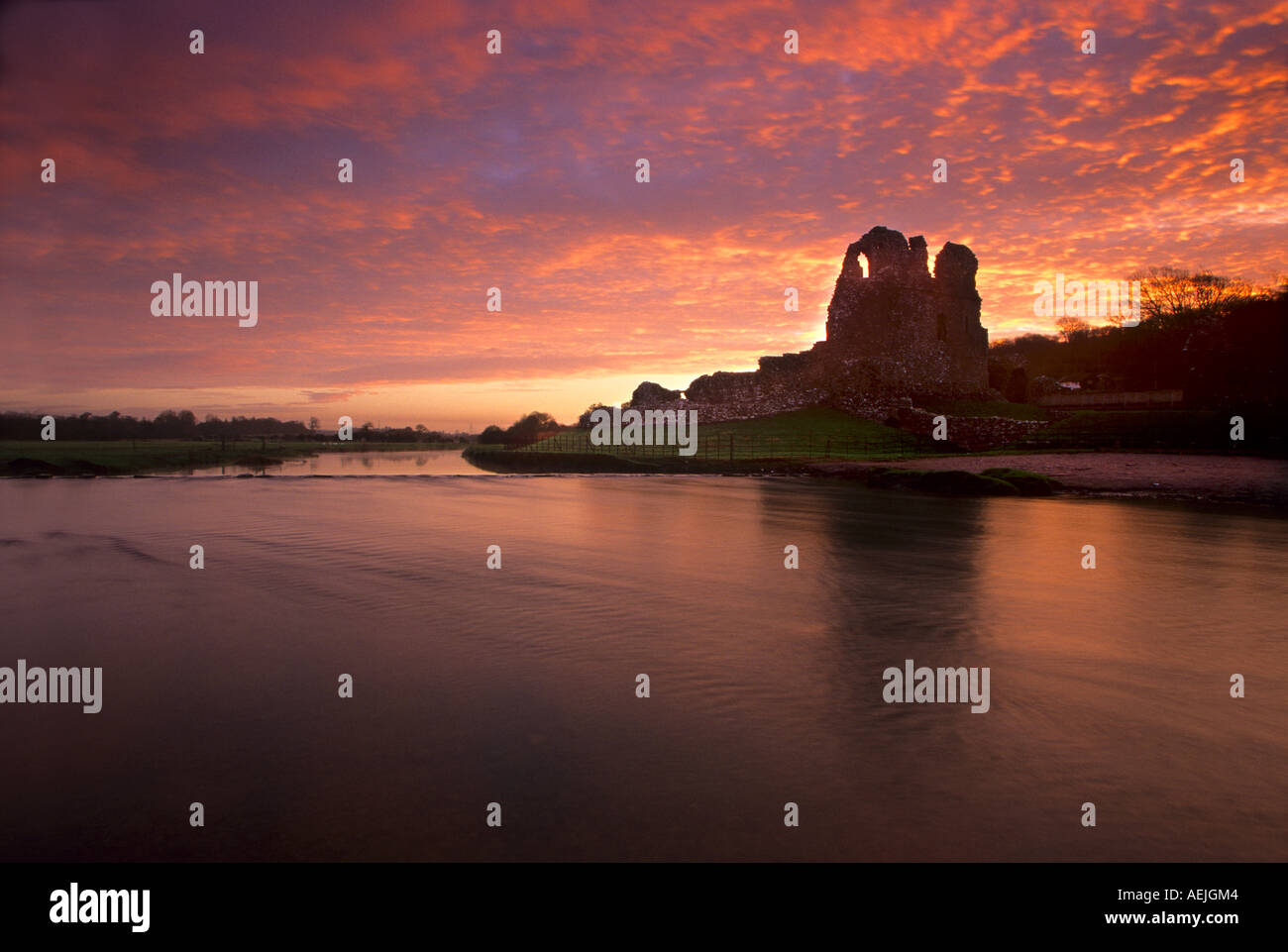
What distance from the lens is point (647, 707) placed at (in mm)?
6656

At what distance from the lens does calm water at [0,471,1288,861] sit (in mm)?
4578

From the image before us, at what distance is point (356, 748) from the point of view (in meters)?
5.72

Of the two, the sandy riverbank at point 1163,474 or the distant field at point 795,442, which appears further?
the distant field at point 795,442

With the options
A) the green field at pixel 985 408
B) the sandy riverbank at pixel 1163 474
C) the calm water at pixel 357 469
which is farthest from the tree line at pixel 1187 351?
the calm water at pixel 357 469

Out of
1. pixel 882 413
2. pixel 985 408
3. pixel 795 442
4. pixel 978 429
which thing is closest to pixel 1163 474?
pixel 978 429

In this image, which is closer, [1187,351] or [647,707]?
[647,707]

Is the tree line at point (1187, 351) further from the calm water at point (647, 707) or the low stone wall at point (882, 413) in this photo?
the calm water at point (647, 707)

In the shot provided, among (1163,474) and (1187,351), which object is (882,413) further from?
(1163,474)

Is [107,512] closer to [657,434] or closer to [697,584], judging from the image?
[697,584]

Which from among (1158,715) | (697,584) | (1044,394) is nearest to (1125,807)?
(1158,715)

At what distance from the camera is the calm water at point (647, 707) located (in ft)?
15.0

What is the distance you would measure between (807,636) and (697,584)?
3.74m
